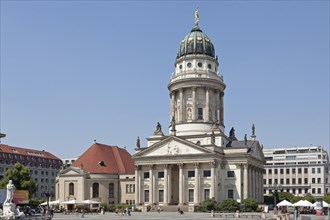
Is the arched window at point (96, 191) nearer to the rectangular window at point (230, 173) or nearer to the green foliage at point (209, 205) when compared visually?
the green foliage at point (209, 205)

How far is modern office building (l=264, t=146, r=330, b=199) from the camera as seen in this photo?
476 feet

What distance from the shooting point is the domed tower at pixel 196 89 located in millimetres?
103938

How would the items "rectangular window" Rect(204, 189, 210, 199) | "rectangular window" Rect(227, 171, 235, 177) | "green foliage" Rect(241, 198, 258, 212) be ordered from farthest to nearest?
1. "rectangular window" Rect(227, 171, 235, 177)
2. "rectangular window" Rect(204, 189, 210, 199)
3. "green foliage" Rect(241, 198, 258, 212)

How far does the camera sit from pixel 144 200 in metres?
99.6

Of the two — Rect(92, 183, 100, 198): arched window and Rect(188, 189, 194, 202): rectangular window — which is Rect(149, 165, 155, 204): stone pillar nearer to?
Rect(188, 189, 194, 202): rectangular window

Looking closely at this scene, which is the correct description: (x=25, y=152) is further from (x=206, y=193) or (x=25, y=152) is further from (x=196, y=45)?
(x=206, y=193)

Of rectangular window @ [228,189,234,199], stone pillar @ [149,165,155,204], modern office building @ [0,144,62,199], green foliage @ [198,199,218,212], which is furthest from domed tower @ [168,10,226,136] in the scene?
modern office building @ [0,144,62,199]

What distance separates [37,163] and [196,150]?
61.1 metres

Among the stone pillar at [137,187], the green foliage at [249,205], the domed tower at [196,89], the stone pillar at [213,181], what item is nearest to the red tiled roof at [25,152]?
the stone pillar at [137,187]

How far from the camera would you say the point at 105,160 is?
110m

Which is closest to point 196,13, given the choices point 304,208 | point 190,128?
point 190,128

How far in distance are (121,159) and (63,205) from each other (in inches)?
659

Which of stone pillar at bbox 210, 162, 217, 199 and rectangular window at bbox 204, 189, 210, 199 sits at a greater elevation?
stone pillar at bbox 210, 162, 217, 199

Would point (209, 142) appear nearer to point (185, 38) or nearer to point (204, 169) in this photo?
point (204, 169)
